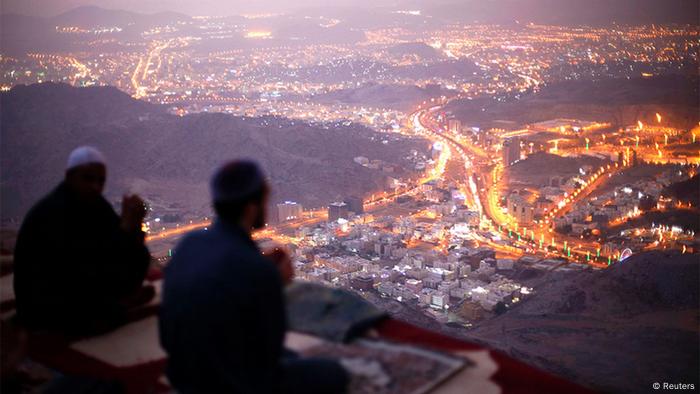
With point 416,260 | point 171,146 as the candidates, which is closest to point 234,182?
point 416,260

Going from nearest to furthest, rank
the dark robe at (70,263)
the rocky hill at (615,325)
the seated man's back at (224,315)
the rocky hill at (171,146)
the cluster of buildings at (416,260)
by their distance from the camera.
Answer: the seated man's back at (224,315)
the dark robe at (70,263)
the rocky hill at (615,325)
the cluster of buildings at (416,260)
the rocky hill at (171,146)

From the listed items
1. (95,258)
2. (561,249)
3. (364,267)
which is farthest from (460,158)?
(95,258)

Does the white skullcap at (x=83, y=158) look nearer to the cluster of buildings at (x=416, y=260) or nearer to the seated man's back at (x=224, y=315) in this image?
the seated man's back at (x=224, y=315)

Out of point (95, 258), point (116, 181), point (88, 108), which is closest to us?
point (95, 258)

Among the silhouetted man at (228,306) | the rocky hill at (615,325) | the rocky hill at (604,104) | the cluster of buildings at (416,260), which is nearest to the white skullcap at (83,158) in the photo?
the silhouetted man at (228,306)

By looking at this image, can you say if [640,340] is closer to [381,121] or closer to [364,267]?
[364,267]

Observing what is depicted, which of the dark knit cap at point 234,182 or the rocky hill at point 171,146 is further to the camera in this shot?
the rocky hill at point 171,146

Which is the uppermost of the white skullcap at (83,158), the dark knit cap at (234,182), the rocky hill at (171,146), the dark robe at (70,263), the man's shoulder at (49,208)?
the dark knit cap at (234,182)
